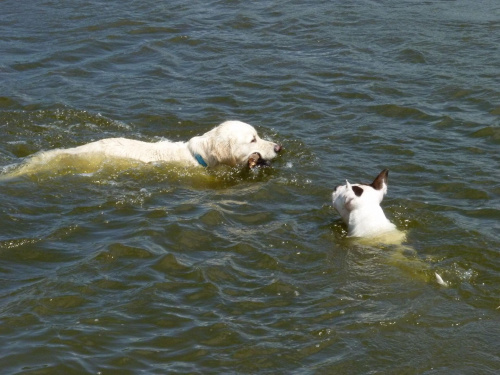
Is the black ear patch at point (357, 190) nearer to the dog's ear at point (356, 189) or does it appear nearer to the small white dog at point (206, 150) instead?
the dog's ear at point (356, 189)

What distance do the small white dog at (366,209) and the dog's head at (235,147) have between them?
198 centimetres

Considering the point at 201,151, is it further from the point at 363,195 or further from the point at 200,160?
the point at 363,195

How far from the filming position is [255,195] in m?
9.47

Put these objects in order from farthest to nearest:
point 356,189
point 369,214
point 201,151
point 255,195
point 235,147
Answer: point 201,151 → point 235,147 → point 255,195 → point 356,189 → point 369,214

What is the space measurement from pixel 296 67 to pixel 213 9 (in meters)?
3.93

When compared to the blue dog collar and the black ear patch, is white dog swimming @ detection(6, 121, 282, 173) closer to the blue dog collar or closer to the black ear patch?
the blue dog collar

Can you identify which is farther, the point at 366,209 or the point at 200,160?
the point at 200,160

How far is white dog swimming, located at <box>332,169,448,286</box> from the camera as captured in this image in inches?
316

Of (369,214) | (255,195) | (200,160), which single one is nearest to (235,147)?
(200,160)

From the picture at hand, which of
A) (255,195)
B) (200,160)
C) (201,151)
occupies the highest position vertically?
(201,151)

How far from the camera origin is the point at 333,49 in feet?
45.3

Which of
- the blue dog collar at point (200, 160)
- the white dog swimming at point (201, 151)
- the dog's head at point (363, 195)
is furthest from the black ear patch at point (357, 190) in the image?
the blue dog collar at point (200, 160)

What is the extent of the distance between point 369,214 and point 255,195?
1.81m

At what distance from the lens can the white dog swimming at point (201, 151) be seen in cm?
995
